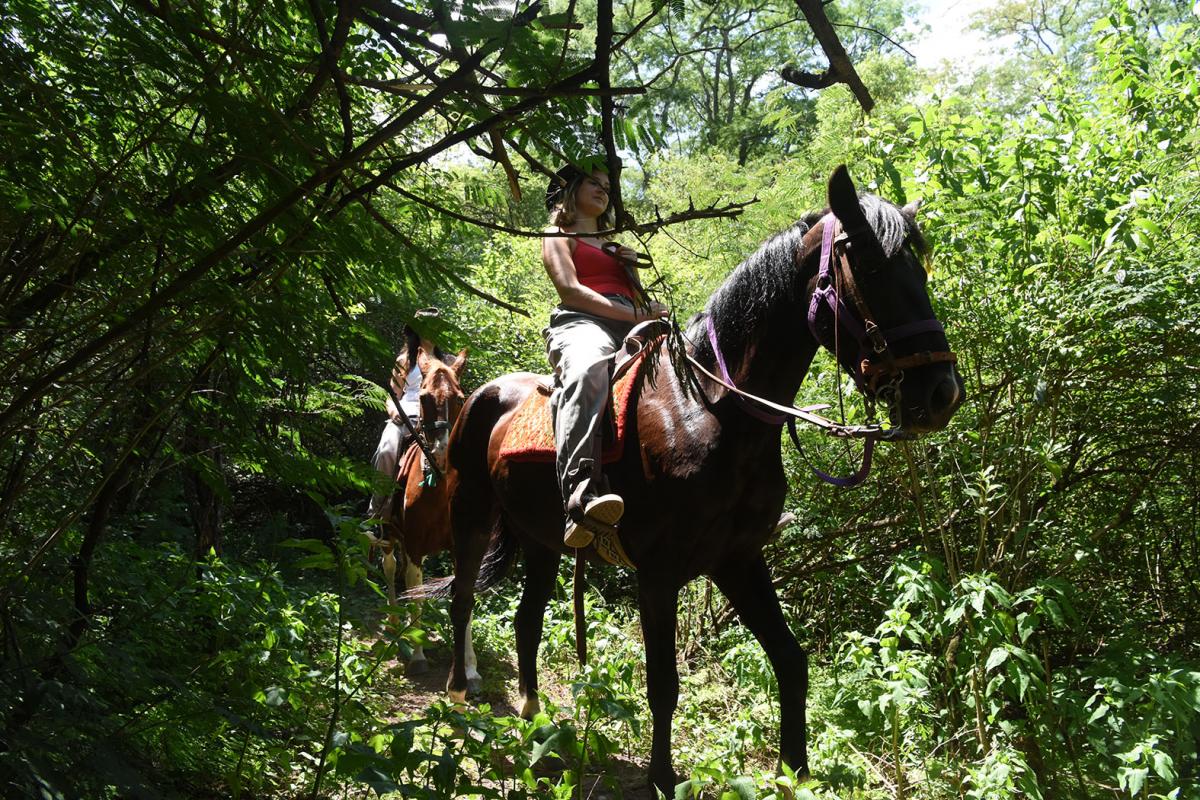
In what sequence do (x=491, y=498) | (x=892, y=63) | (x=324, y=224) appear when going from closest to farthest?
(x=324, y=224)
(x=491, y=498)
(x=892, y=63)

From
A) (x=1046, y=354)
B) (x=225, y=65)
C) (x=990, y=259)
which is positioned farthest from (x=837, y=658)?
(x=225, y=65)

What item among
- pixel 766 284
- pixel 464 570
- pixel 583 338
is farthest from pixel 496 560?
pixel 766 284

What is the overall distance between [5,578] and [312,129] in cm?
153

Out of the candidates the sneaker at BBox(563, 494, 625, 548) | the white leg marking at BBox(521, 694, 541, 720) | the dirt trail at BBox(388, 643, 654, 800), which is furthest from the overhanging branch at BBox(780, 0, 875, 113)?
the white leg marking at BBox(521, 694, 541, 720)

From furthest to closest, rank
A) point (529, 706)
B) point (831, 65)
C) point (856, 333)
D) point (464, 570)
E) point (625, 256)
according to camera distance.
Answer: point (464, 570)
point (529, 706)
point (856, 333)
point (625, 256)
point (831, 65)

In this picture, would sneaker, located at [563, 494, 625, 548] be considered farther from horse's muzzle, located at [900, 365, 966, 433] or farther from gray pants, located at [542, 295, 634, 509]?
horse's muzzle, located at [900, 365, 966, 433]

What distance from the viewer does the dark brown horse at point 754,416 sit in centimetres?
313

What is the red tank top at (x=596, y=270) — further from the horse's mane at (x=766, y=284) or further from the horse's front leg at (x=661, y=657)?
the horse's front leg at (x=661, y=657)

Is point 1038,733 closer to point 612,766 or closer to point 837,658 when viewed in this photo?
point 837,658

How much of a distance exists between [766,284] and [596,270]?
108 cm

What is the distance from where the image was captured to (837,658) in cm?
473

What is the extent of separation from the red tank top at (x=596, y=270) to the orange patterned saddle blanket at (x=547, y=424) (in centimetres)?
51

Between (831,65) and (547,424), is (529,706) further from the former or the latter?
(831,65)

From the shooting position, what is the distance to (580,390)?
3906 mm
